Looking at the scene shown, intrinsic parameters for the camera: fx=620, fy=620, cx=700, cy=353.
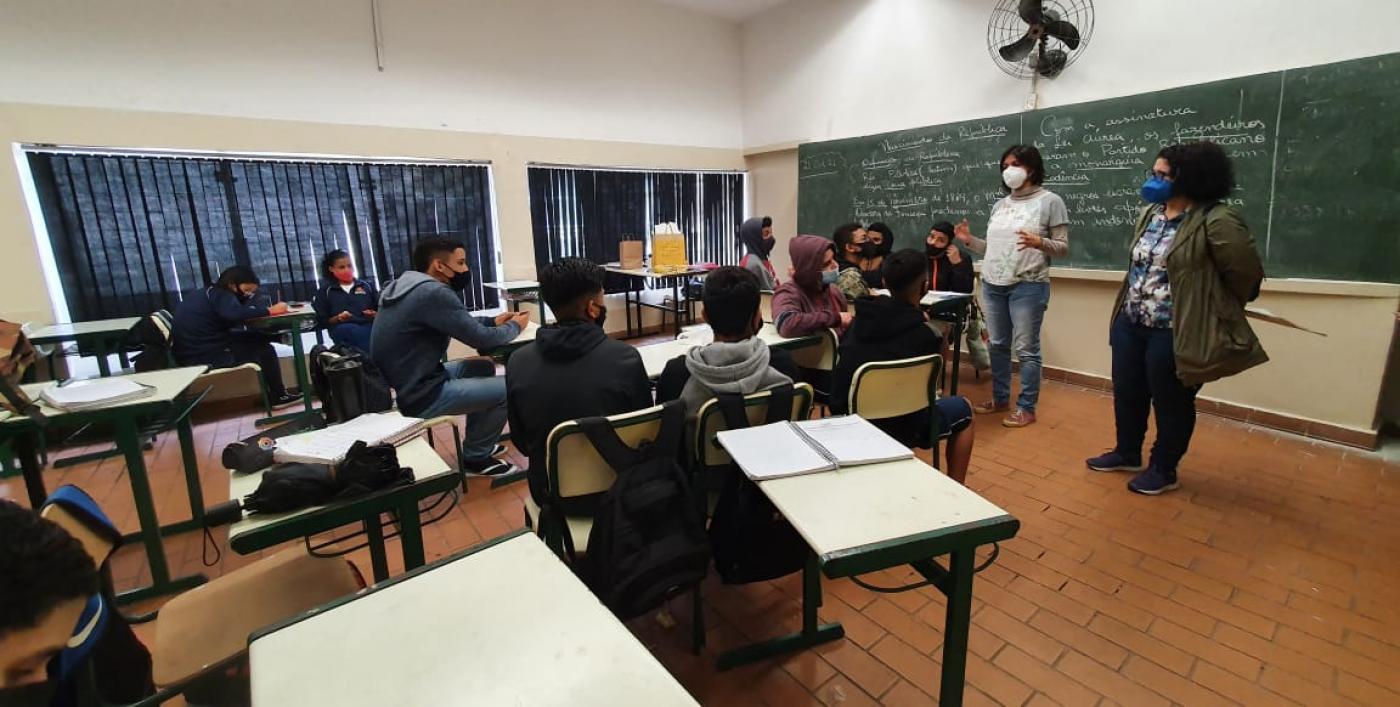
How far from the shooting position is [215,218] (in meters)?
4.27

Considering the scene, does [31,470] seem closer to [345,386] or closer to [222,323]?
[345,386]

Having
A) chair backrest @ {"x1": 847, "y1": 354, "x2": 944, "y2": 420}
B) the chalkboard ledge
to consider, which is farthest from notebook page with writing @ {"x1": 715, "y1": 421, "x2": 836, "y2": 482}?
the chalkboard ledge

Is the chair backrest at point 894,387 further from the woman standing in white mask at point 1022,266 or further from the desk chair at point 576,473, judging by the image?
the woman standing in white mask at point 1022,266

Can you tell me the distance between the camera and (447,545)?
243 cm

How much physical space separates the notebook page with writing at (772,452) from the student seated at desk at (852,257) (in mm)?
1967

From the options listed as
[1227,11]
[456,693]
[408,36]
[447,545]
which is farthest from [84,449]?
[1227,11]

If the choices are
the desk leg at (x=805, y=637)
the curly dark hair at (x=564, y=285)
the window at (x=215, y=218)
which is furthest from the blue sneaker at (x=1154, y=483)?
the window at (x=215, y=218)

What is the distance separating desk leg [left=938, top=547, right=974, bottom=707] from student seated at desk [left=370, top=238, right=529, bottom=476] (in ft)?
7.02

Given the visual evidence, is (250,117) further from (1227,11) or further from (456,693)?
(1227,11)

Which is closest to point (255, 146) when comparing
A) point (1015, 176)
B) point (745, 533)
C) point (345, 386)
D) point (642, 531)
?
point (345, 386)

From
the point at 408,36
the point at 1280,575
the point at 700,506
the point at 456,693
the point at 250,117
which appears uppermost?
the point at 408,36

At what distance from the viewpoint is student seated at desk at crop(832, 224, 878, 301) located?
3.39m

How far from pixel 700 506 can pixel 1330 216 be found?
366cm

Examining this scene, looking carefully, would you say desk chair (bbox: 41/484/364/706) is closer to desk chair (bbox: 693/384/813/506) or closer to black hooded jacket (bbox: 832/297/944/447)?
desk chair (bbox: 693/384/813/506)
